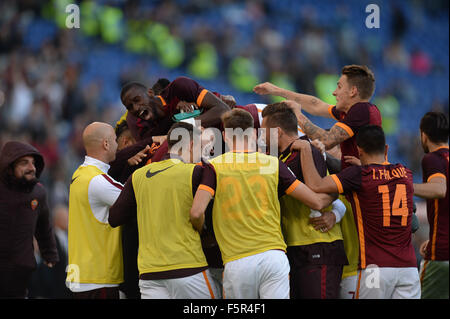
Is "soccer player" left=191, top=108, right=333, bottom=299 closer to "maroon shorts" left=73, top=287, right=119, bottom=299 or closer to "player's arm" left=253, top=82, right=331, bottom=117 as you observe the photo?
"maroon shorts" left=73, top=287, right=119, bottom=299

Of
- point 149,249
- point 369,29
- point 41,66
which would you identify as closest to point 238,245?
point 149,249

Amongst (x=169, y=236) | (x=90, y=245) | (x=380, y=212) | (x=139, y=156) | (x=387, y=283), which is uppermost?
(x=139, y=156)

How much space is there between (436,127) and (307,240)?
7.01 feet

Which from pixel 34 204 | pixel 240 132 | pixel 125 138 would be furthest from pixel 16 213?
pixel 240 132

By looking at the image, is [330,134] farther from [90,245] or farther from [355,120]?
[90,245]

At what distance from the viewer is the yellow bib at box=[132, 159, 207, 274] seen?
14.6 ft

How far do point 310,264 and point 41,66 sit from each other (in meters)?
9.16

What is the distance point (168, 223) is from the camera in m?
4.46

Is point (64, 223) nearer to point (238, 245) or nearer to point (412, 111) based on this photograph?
point (238, 245)

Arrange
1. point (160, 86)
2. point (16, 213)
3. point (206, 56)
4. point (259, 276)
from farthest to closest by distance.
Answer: point (206, 56) → point (160, 86) → point (16, 213) → point (259, 276)

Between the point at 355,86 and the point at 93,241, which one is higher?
the point at 355,86

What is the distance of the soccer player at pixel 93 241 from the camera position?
5.00 m

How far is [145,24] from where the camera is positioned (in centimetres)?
1440

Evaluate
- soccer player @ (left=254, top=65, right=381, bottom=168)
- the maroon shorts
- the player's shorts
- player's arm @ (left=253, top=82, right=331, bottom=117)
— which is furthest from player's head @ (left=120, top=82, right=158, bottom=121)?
the player's shorts
